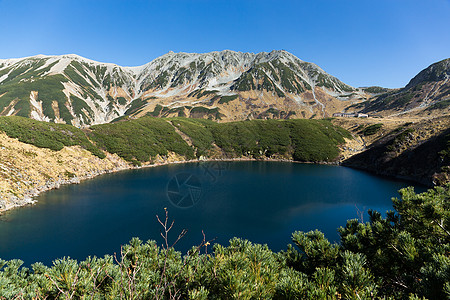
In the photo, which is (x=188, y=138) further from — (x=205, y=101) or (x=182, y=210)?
(x=205, y=101)

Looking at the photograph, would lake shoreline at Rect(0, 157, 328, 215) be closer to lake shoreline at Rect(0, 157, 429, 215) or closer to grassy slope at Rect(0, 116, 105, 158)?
lake shoreline at Rect(0, 157, 429, 215)

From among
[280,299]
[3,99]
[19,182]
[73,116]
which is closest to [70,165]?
[19,182]

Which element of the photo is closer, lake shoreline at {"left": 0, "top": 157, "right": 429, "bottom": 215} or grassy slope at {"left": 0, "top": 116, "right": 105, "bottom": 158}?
lake shoreline at {"left": 0, "top": 157, "right": 429, "bottom": 215}

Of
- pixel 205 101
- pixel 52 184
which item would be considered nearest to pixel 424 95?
pixel 205 101

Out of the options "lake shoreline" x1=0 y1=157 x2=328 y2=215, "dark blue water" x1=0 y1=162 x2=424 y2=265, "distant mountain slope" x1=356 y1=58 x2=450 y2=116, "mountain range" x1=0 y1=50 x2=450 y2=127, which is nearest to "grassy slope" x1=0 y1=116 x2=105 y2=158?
"lake shoreline" x1=0 y1=157 x2=328 y2=215

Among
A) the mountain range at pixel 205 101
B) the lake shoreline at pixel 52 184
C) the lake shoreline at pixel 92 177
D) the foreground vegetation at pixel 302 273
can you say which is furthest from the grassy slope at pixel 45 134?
the mountain range at pixel 205 101

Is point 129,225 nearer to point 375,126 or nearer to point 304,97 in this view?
point 375,126

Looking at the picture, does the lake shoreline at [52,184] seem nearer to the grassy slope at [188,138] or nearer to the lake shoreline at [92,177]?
the lake shoreline at [92,177]
